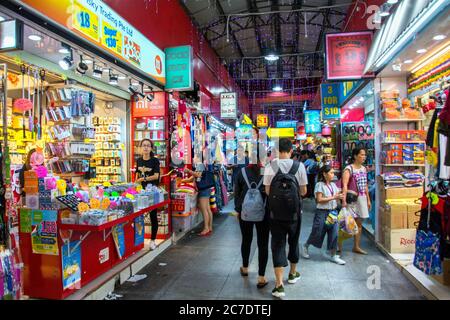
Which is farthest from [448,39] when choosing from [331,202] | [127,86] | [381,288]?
[127,86]

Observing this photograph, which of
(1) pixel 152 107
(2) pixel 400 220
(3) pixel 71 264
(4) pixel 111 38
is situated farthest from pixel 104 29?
→ (2) pixel 400 220

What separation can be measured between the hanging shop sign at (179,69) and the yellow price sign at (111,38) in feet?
5.24

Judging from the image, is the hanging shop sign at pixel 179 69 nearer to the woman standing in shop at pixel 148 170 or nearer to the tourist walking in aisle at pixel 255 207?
the woman standing in shop at pixel 148 170

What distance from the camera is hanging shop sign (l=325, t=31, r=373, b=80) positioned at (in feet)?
18.9

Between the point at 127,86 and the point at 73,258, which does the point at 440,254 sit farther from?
the point at 127,86

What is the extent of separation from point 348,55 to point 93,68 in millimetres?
4132

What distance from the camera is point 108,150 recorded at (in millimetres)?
6668

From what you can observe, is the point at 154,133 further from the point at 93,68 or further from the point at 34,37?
the point at 34,37

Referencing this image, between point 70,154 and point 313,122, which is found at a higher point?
point 313,122

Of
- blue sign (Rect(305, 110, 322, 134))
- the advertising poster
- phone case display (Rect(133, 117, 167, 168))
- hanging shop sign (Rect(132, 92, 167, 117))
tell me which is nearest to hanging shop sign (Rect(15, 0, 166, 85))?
hanging shop sign (Rect(132, 92, 167, 117))

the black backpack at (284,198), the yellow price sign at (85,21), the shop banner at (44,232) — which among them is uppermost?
the yellow price sign at (85,21)

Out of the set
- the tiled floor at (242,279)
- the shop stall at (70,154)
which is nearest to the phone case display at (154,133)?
the shop stall at (70,154)

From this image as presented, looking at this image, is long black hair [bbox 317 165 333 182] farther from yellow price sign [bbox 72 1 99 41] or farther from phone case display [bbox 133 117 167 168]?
yellow price sign [bbox 72 1 99 41]

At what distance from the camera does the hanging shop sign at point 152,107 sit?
6.29 m
